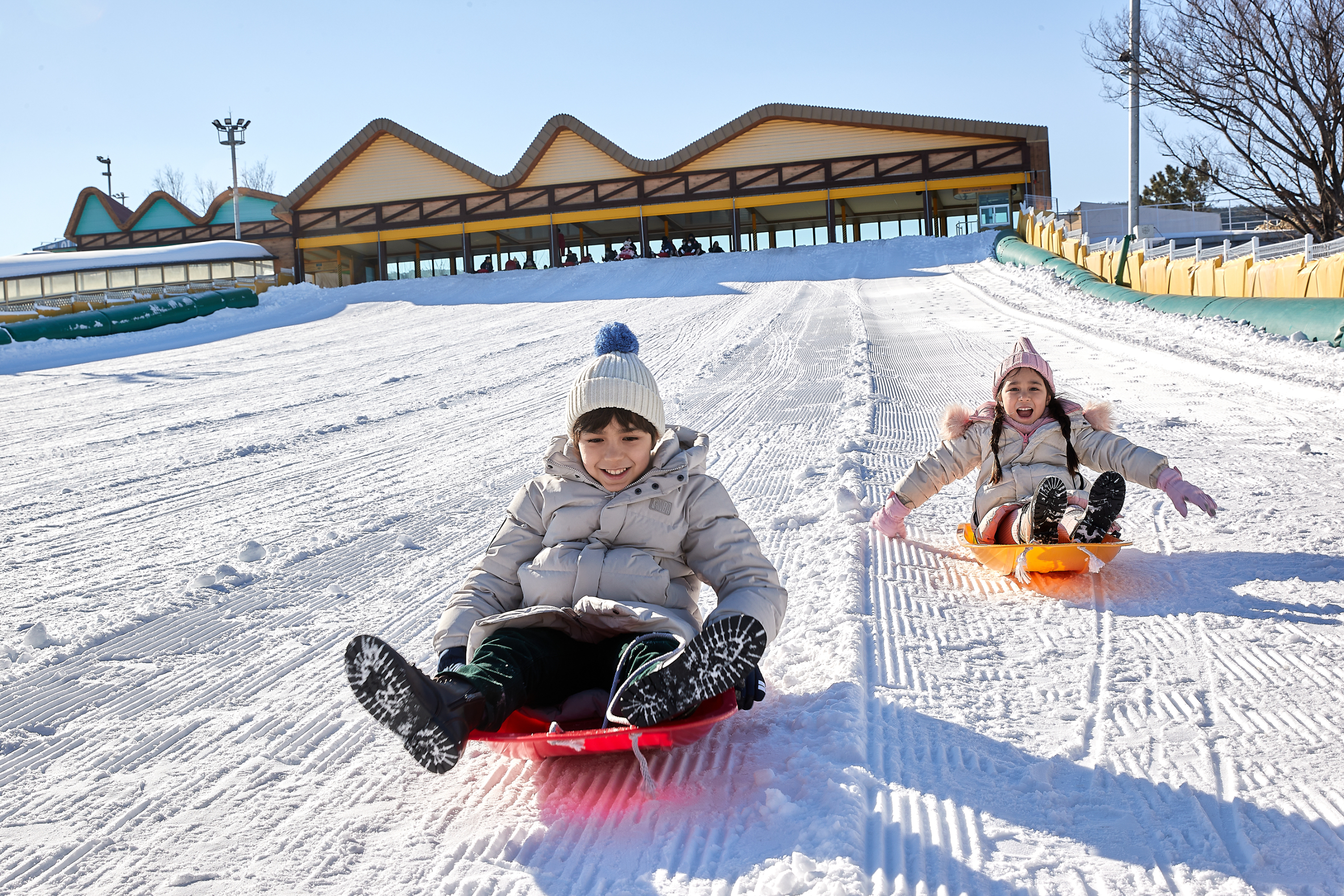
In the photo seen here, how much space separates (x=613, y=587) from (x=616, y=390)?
1.59 ft

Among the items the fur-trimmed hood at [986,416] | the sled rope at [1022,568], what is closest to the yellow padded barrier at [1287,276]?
the fur-trimmed hood at [986,416]

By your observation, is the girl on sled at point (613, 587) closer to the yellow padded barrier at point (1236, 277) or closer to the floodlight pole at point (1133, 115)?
the yellow padded barrier at point (1236, 277)

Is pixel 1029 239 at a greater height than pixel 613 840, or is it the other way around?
pixel 1029 239

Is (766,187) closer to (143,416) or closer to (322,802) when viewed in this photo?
(143,416)

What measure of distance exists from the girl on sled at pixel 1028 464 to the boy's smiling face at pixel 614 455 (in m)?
1.50

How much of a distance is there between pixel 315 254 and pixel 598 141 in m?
11.4

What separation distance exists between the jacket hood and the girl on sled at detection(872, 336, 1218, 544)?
1.34 m

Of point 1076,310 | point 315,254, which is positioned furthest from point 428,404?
point 315,254

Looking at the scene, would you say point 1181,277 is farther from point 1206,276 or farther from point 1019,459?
point 1019,459

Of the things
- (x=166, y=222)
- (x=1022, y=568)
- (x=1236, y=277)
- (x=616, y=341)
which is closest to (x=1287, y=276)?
(x=1236, y=277)

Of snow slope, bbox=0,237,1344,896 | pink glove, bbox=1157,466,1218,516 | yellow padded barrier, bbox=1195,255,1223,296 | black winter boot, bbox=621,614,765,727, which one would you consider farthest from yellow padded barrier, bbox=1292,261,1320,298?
black winter boot, bbox=621,614,765,727

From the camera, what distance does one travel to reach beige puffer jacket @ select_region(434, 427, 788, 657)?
2.29 m

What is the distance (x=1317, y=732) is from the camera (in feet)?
7.04

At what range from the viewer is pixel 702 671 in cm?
190
